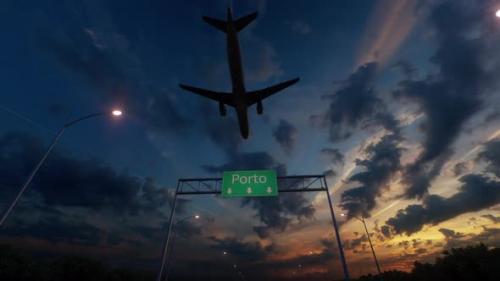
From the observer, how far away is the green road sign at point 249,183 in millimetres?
22125

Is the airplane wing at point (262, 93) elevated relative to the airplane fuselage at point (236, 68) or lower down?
elevated

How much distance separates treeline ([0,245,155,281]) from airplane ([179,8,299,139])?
130 ft

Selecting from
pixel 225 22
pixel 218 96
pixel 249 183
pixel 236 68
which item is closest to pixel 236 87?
pixel 236 68

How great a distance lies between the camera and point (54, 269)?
144 ft

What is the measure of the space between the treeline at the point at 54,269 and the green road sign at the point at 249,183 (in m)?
37.8

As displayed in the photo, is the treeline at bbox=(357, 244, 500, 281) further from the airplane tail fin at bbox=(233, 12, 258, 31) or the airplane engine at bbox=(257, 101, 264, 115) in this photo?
the airplane tail fin at bbox=(233, 12, 258, 31)

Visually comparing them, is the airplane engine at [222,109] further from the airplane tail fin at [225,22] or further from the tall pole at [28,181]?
the tall pole at [28,181]

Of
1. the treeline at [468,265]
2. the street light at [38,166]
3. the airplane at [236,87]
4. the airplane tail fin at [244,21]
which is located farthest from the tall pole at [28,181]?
the treeline at [468,265]

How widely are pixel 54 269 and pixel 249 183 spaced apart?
4465 centimetres

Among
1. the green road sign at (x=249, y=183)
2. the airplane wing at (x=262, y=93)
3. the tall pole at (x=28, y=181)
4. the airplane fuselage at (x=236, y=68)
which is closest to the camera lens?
the tall pole at (x=28, y=181)

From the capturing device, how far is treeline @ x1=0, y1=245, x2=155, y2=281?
3647 cm

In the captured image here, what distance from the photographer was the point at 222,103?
25922 millimetres

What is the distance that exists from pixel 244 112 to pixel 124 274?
193ft

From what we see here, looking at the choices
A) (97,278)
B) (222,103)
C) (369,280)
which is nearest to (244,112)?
(222,103)
